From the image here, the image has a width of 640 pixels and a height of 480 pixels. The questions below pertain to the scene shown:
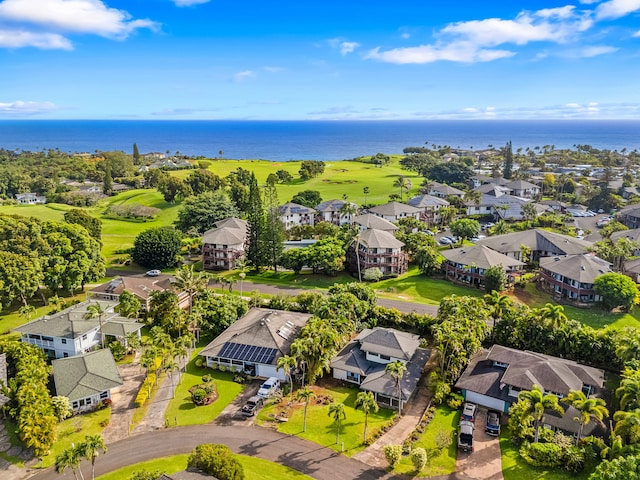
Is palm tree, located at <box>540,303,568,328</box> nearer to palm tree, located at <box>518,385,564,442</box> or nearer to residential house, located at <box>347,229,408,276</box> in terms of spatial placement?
palm tree, located at <box>518,385,564,442</box>

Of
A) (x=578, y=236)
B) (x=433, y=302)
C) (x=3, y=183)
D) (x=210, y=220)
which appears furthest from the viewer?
(x=3, y=183)

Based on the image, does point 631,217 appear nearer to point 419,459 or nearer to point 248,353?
point 419,459

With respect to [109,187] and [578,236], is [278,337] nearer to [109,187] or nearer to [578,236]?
[578,236]

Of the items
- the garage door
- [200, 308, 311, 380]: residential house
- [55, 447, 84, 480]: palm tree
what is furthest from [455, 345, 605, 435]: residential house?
[55, 447, 84, 480]: palm tree

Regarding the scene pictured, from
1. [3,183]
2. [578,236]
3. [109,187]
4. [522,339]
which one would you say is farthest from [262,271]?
[3,183]

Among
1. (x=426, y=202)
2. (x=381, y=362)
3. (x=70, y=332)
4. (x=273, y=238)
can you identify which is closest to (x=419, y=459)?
(x=381, y=362)
